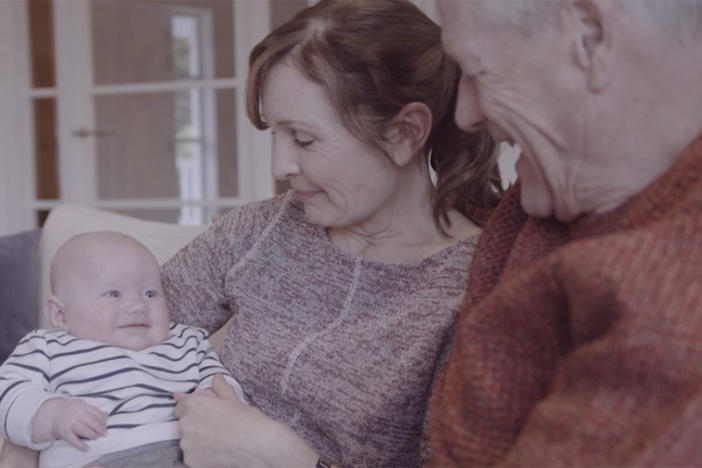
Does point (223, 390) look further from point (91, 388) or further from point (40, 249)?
point (40, 249)

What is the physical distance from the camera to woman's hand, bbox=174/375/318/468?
118cm

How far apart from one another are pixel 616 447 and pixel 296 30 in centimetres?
91

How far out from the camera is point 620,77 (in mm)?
765

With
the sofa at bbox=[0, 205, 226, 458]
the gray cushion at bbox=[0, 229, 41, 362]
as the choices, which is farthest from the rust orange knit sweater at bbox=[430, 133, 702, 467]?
the gray cushion at bbox=[0, 229, 41, 362]

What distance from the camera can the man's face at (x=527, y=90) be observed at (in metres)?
0.80

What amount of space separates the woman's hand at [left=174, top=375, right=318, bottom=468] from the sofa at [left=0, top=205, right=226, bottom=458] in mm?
744

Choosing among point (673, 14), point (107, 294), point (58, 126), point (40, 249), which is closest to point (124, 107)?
point (58, 126)

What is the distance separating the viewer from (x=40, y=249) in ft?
7.13

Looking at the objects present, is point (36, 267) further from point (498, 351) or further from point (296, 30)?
point (498, 351)

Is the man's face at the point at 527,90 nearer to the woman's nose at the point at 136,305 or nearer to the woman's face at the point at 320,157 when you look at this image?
the woman's face at the point at 320,157

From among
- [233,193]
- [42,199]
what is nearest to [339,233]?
[233,193]

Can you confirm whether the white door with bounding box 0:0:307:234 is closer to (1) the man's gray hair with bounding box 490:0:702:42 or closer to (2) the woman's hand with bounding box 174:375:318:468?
(2) the woman's hand with bounding box 174:375:318:468

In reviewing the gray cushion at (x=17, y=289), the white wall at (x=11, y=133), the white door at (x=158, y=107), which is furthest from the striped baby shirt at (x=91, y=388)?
the white wall at (x=11, y=133)

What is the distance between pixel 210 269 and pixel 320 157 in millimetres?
333
